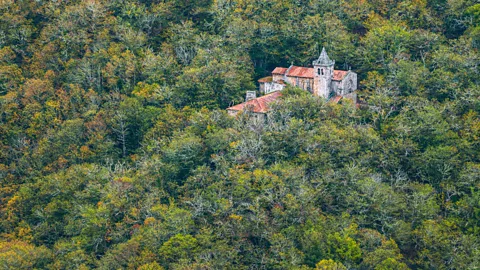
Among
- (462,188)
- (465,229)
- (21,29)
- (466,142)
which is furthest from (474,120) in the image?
(21,29)

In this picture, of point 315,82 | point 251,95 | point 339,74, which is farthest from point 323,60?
point 251,95

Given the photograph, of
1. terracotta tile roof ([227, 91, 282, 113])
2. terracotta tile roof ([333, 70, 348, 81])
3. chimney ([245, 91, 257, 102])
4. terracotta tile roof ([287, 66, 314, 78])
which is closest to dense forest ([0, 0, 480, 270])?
terracotta tile roof ([227, 91, 282, 113])

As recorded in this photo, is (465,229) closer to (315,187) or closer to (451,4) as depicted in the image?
(315,187)

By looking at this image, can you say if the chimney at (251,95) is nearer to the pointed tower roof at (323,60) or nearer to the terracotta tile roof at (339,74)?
the pointed tower roof at (323,60)

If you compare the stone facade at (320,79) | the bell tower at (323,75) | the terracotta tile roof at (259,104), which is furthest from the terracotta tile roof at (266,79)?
the bell tower at (323,75)

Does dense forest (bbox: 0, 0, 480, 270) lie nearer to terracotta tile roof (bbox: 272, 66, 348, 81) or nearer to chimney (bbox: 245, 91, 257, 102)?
chimney (bbox: 245, 91, 257, 102)

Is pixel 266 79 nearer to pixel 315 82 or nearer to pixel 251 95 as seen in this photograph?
pixel 251 95
